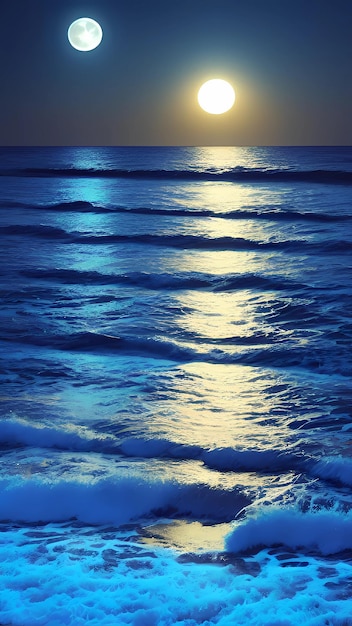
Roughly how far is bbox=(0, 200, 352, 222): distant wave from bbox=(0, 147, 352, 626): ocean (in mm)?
7835

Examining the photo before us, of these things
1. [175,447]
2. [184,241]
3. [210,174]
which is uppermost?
[210,174]

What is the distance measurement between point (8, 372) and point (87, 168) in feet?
122

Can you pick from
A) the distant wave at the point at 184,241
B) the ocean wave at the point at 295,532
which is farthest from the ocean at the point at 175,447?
the distant wave at the point at 184,241

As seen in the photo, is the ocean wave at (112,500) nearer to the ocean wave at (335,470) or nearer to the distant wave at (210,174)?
the ocean wave at (335,470)

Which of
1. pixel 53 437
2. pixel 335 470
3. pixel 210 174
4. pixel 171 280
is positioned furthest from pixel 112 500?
pixel 210 174

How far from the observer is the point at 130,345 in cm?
588

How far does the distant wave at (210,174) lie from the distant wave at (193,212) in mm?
12666

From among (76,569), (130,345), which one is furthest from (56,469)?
(130,345)

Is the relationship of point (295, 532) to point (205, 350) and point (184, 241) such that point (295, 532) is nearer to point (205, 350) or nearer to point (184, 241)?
point (205, 350)

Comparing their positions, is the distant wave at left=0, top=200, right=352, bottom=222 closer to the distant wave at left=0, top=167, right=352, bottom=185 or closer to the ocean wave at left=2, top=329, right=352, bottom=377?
the ocean wave at left=2, top=329, right=352, bottom=377

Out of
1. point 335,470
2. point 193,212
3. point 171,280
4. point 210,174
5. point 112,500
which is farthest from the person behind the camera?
point 210,174

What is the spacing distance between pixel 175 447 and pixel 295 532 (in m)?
0.98

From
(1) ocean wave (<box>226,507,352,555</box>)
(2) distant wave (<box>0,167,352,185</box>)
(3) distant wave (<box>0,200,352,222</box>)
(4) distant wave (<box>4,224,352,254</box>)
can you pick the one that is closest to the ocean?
(1) ocean wave (<box>226,507,352,555</box>)

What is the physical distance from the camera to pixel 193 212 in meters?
19.4
